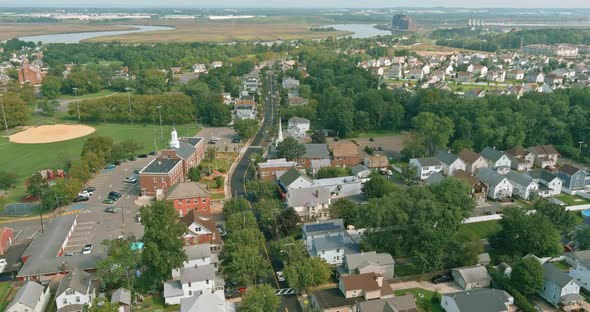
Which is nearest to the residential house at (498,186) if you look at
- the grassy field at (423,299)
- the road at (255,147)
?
the grassy field at (423,299)

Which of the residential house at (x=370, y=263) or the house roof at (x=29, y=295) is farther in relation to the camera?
the residential house at (x=370, y=263)

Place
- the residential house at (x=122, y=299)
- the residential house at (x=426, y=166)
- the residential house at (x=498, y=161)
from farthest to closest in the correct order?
the residential house at (x=498, y=161) → the residential house at (x=426, y=166) → the residential house at (x=122, y=299)

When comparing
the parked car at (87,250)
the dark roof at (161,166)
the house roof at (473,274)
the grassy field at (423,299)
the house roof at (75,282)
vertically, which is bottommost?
the grassy field at (423,299)

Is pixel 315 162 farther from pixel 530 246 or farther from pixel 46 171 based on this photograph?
pixel 46 171

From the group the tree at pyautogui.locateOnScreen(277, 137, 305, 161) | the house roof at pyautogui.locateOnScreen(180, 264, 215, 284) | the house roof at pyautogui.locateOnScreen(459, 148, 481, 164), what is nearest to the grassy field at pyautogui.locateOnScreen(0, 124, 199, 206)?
the tree at pyautogui.locateOnScreen(277, 137, 305, 161)

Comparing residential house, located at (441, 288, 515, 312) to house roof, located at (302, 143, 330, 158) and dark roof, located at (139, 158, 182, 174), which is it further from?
dark roof, located at (139, 158, 182, 174)

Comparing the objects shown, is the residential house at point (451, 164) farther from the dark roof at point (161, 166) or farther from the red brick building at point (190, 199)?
the dark roof at point (161, 166)

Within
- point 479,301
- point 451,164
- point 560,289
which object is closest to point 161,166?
point 451,164
